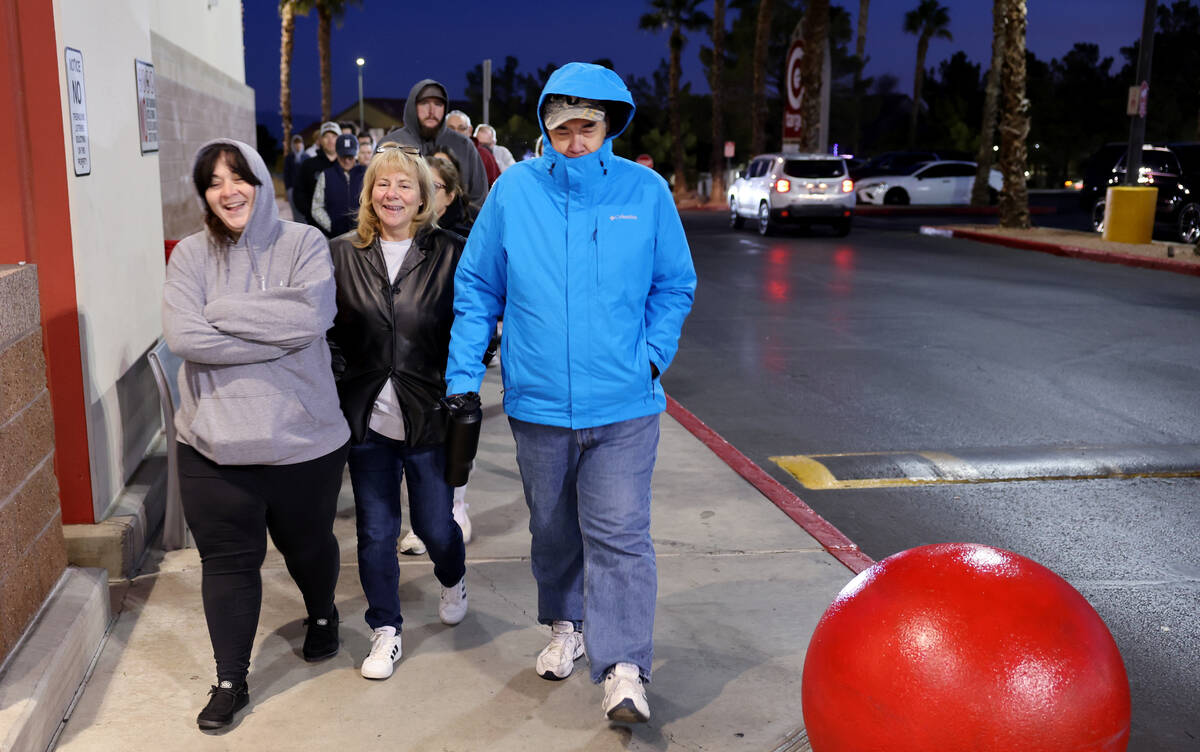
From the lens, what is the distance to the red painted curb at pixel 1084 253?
58.1ft

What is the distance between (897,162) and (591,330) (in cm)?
3755

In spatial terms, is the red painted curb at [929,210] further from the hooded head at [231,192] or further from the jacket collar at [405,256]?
the hooded head at [231,192]

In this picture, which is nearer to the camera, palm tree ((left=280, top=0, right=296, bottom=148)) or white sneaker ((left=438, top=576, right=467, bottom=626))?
white sneaker ((left=438, top=576, right=467, bottom=626))

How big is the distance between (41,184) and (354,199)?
162 inches

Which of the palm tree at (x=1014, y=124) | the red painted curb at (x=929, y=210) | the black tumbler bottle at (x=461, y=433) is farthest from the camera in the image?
the red painted curb at (x=929, y=210)

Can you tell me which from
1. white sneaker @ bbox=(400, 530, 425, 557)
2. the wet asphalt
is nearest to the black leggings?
white sneaker @ bbox=(400, 530, 425, 557)

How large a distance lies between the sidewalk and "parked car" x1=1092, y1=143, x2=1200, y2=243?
67.1ft

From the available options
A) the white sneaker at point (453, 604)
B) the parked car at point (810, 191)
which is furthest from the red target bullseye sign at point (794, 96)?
the white sneaker at point (453, 604)

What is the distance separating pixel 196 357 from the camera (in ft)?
12.1

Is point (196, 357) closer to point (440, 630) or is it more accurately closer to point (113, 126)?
point (440, 630)

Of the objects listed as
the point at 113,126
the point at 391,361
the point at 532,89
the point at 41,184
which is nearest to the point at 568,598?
the point at 391,361

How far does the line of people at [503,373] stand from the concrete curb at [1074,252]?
15.9 meters

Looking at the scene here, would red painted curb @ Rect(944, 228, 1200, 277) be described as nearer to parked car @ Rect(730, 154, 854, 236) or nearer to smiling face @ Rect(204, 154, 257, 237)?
parked car @ Rect(730, 154, 854, 236)

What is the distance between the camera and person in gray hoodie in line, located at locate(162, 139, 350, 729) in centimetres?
373
